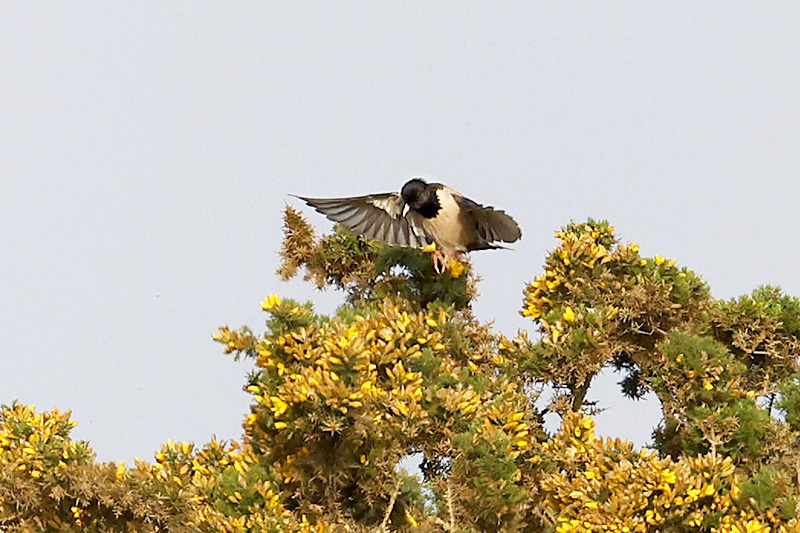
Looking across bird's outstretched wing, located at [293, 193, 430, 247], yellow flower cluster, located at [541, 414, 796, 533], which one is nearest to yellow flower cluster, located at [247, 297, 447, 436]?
yellow flower cluster, located at [541, 414, 796, 533]

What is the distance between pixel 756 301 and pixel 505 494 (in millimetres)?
3240

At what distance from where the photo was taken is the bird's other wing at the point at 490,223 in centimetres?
1123

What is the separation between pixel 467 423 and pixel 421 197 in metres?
3.45

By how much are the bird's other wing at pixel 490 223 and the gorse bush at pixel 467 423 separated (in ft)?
2.00

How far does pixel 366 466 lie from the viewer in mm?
8352

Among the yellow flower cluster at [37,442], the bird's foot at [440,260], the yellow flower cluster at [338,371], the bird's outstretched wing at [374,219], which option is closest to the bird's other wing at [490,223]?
the bird's outstretched wing at [374,219]

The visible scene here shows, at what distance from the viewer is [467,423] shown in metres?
8.54

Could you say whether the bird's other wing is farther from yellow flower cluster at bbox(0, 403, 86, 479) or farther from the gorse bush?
yellow flower cluster at bbox(0, 403, 86, 479)

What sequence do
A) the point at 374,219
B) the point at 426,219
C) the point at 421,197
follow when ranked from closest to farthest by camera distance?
the point at 374,219 < the point at 426,219 < the point at 421,197

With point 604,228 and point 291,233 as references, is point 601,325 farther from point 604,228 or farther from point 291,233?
point 291,233

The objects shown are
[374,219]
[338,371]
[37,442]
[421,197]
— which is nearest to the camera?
[338,371]

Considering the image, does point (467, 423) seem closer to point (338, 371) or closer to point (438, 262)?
point (338, 371)

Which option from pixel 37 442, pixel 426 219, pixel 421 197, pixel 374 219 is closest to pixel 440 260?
pixel 426 219

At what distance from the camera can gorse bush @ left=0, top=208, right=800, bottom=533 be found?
324 inches
